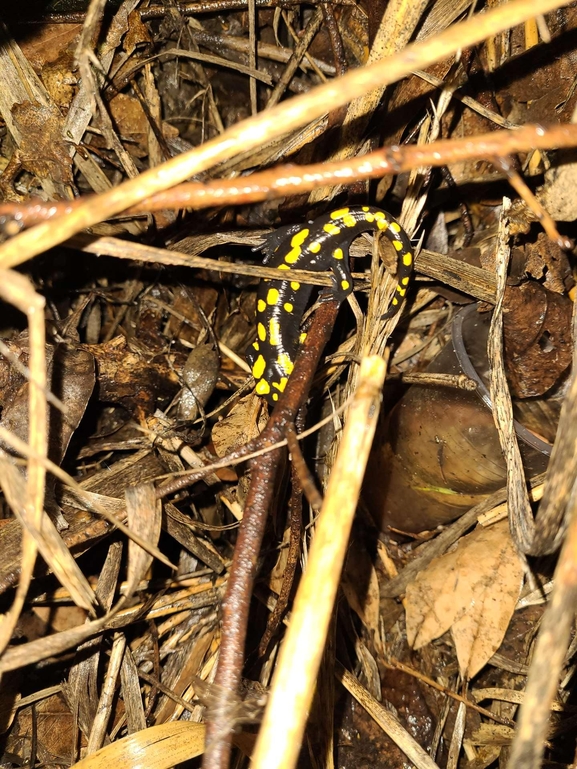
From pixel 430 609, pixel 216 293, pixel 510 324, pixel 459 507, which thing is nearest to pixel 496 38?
pixel 510 324

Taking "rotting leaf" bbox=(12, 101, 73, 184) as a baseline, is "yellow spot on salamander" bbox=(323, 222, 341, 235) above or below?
below

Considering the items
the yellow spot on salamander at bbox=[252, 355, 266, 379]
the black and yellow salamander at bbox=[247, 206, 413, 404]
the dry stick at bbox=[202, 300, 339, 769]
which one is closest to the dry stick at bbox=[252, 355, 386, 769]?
the dry stick at bbox=[202, 300, 339, 769]

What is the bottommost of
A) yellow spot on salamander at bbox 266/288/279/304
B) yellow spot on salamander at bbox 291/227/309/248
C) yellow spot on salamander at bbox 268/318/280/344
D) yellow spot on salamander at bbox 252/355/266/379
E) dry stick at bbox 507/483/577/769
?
dry stick at bbox 507/483/577/769

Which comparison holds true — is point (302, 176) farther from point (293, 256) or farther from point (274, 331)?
point (274, 331)

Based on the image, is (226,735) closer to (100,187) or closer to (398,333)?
(398,333)

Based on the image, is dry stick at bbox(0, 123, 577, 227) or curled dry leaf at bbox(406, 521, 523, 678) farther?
curled dry leaf at bbox(406, 521, 523, 678)

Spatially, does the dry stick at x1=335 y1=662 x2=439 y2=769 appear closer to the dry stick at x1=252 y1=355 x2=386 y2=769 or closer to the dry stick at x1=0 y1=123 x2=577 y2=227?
the dry stick at x1=252 y1=355 x2=386 y2=769

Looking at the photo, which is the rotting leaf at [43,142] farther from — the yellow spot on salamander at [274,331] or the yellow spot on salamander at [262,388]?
the yellow spot on salamander at [262,388]
